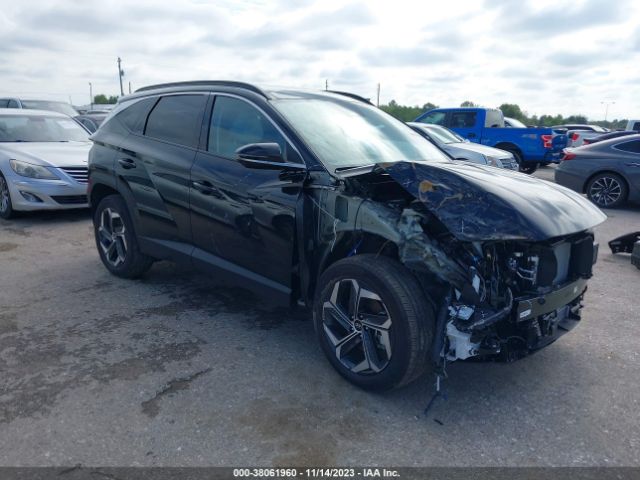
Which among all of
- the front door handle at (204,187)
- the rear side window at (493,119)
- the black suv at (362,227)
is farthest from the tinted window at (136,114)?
the rear side window at (493,119)

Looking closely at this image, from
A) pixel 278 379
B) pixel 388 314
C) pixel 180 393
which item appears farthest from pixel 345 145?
pixel 180 393

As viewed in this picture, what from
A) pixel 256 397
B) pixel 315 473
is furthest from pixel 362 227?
pixel 315 473

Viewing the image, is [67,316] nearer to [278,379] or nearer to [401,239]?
[278,379]

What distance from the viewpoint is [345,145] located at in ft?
12.2

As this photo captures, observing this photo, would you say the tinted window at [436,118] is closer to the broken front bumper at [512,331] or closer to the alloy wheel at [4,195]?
the alloy wheel at [4,195]

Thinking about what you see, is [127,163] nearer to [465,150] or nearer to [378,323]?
[378,323]

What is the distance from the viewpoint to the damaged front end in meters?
2.82

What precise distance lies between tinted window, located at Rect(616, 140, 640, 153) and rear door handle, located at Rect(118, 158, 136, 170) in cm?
923

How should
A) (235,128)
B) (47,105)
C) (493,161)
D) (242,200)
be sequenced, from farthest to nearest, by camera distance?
(47,105) → (493,161) → (235,128) → (242,200)

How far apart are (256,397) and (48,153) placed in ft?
21.3

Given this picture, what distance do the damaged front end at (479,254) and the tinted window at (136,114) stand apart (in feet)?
8.86

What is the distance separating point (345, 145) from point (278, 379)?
165cm

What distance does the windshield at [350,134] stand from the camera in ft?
11.8

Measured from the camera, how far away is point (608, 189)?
402 inches
